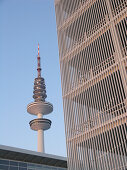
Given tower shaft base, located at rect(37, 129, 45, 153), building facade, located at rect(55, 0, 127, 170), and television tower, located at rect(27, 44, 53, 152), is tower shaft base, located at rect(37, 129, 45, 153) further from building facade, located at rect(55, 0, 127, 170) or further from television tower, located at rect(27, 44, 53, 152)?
building facade, located at rect(55, 0, 127, 170)

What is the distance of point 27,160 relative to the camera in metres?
45.1

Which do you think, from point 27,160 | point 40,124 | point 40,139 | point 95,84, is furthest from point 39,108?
point 95,84

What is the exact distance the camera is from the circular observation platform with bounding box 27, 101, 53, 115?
135 meters

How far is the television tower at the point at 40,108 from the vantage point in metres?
127

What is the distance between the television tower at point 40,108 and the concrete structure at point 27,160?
76.7 metres

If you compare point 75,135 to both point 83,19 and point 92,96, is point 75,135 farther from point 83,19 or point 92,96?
point 83,19

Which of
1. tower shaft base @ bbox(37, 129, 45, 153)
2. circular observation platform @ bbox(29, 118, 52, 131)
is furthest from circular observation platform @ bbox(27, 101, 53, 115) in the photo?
tower shaft base @ bbox(37, 129, 45, 153)

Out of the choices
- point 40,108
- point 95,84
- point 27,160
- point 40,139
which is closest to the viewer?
point 95,84

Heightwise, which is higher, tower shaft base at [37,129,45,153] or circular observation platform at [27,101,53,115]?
circular observation platform at [27,101,53,115]

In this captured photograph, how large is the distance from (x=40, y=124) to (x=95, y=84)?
10232 cm

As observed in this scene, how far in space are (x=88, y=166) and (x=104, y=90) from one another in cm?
739

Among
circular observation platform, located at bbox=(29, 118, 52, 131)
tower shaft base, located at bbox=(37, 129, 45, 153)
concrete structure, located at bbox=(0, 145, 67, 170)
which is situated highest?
circular observation platform, located at bbox=(29, 118, 52, 131)

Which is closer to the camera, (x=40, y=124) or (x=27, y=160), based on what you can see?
(x=27, y=160)

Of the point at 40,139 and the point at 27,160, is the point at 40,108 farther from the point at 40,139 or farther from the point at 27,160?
the point at 27,160
